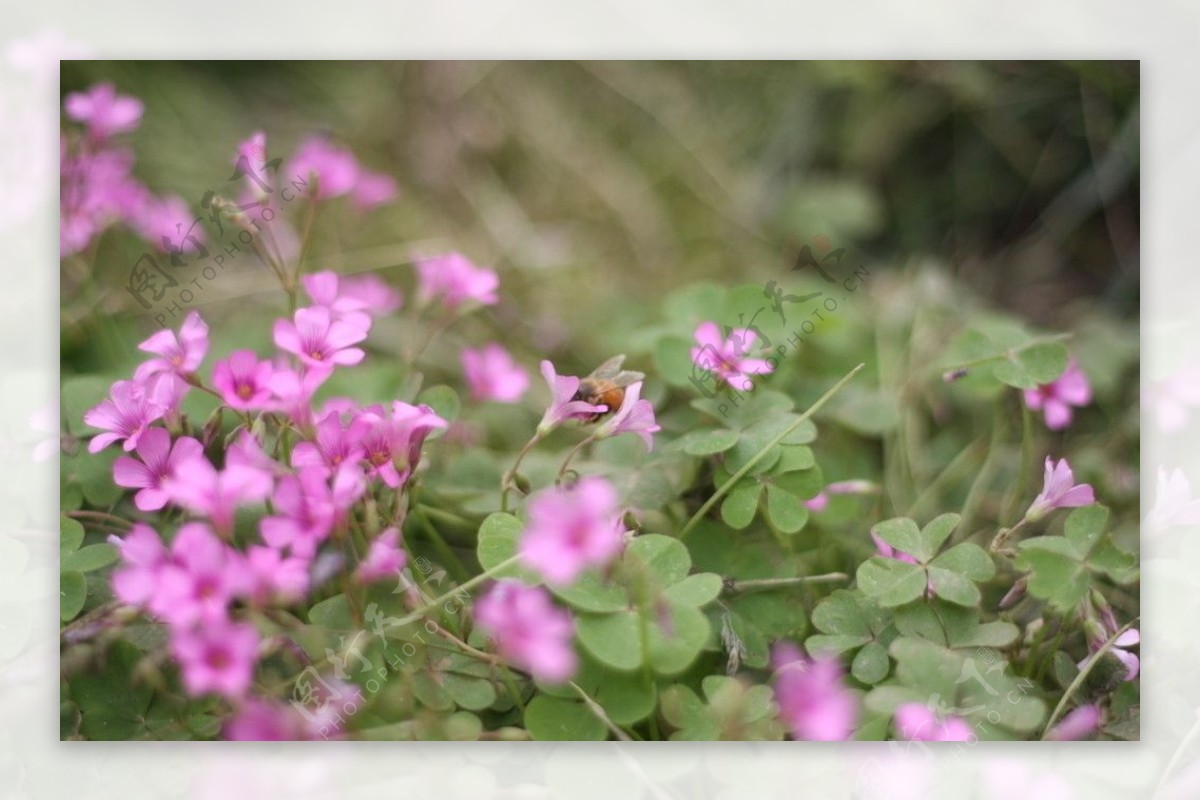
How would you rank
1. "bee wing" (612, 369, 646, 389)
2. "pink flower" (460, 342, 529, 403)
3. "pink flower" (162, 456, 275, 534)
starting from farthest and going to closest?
1. "pink flower" (460, 342, 529, 403)
2. "bee wing" (612, 369, 646, 389)
3. "pink flower" (162, 456, 275, 534)

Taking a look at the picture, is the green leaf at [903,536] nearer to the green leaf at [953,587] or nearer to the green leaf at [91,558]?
the green leaf at [953,587]

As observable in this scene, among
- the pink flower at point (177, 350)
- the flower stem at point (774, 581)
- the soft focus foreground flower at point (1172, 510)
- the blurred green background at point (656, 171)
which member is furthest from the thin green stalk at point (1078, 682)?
the pink flower at point (177, 350)

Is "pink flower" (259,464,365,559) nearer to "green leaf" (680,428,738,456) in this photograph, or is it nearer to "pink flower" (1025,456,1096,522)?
"green leaf" (680,428,738,456)

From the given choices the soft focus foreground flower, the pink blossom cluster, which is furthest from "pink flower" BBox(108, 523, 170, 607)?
the soft focus foreground flower

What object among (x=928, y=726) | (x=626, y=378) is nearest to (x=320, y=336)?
(x=626, y=378)

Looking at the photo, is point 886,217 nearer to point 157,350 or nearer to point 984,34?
point 984,34

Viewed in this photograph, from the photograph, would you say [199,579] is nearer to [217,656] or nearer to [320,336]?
[217,656]

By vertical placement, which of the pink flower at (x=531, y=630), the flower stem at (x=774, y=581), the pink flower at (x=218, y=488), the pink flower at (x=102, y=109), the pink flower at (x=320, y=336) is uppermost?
the pink flower at (x=102, y=109)
